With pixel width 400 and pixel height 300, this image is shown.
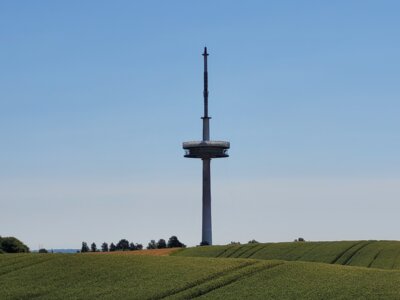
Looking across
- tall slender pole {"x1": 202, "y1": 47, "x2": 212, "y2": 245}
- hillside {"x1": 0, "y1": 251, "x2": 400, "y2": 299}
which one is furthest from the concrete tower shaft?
hillside {"x1": 0, "y1": 251, "x2": 400, "y2": 299}

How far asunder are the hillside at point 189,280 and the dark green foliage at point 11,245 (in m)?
49.2

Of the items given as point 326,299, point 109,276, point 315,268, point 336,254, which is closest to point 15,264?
point 109,276

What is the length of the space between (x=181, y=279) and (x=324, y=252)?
43343 mm

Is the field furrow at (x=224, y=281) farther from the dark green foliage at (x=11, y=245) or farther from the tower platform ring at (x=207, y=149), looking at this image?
the tower platform ring at (x=207, y=149)

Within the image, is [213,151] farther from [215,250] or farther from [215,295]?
[215,295]

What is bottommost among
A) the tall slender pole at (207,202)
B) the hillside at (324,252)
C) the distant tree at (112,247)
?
the hillside at (324,252)

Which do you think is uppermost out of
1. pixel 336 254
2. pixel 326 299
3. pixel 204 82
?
pixel 204 82

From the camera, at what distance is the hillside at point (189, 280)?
202 ft

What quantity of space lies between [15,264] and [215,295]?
23.4 meters

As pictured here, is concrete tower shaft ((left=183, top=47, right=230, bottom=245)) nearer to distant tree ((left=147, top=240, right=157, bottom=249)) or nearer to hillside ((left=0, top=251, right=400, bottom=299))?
distant tree ((left=147, top=240, right=157, bottom=249))

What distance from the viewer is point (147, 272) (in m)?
71.4

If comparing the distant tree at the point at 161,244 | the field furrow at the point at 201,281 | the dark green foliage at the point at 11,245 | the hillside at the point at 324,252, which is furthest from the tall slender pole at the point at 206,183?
the field furrow at the point at 201,281

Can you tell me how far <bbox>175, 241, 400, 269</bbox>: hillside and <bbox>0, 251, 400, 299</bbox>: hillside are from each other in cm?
2563

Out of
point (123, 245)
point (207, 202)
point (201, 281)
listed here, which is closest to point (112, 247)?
point (123, 245)
